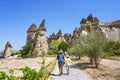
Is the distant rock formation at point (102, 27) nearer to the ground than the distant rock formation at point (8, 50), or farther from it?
farther from it

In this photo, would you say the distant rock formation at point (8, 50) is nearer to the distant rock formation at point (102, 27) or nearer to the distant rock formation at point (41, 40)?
the distant rock formation at point (41, 40)

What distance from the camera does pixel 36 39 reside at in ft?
240

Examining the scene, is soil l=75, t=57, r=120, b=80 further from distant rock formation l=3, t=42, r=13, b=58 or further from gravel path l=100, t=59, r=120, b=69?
distant rock formation l=3, t=42, r=13, b=58

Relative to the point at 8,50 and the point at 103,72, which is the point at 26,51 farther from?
the point at 103,72

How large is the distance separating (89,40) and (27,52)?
157 ft

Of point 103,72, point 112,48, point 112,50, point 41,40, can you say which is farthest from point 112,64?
point 41,40

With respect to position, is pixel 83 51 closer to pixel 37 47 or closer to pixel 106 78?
pixel 106 78

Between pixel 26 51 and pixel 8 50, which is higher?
pixel 8 50

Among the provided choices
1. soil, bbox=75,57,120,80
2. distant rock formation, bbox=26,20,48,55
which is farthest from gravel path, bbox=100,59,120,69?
distant rock formation, bbox=26,20,48,55

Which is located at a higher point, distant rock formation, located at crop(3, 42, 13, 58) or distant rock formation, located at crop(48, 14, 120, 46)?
distant rock formation, located at crop(48, 14, 120, 46)

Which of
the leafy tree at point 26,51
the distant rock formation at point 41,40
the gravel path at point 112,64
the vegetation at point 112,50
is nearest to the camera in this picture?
the gravel path at point 112,64

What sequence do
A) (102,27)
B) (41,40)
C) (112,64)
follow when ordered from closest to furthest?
(112,64)
(102,27)
(41,40)

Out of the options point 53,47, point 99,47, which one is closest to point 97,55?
point 99,47

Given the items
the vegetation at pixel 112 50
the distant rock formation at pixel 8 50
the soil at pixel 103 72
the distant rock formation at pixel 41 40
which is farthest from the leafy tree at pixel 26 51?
the soil at pixel 103 72
